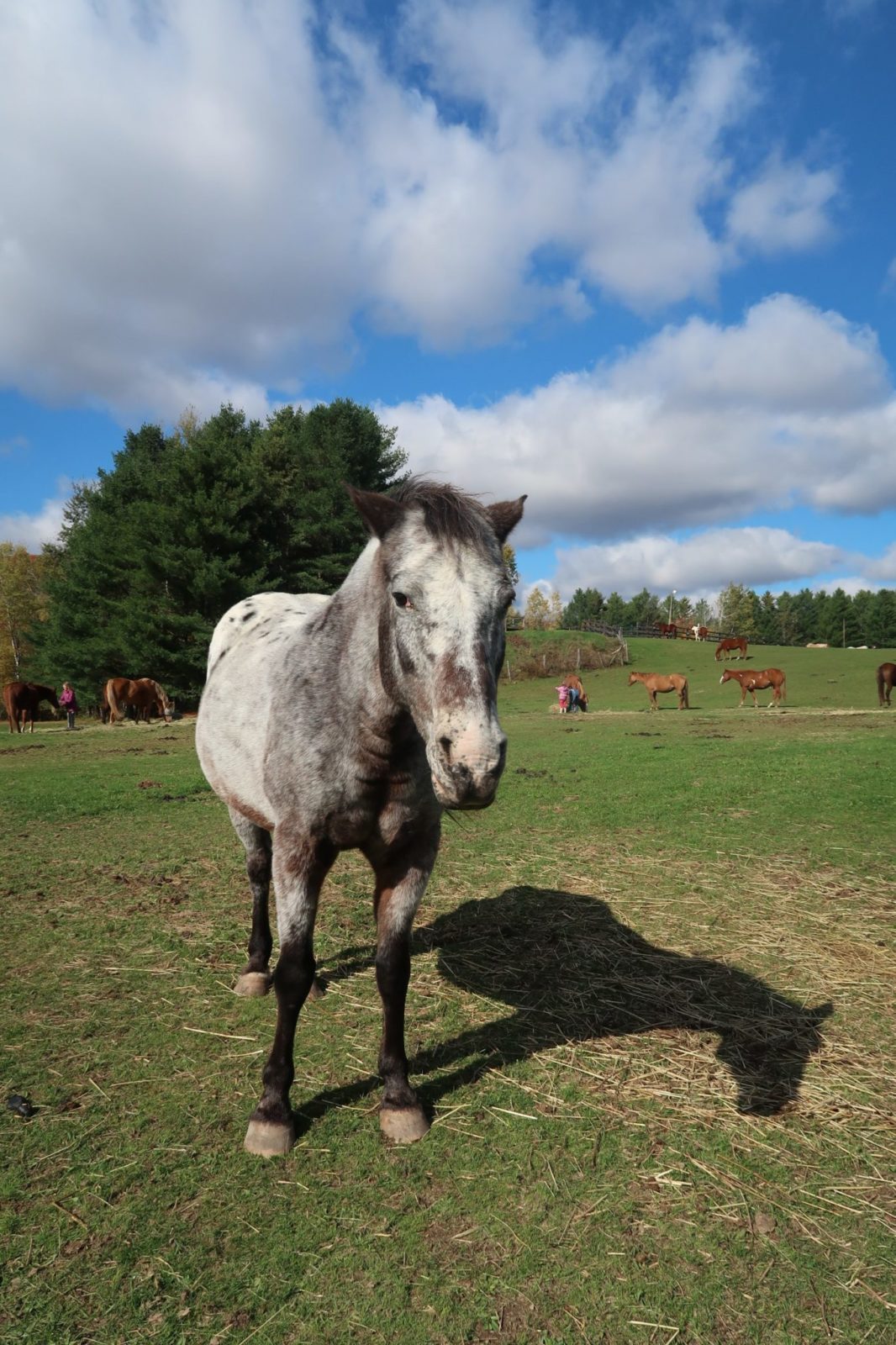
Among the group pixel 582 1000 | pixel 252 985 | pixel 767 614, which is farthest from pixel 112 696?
pixel 767 614

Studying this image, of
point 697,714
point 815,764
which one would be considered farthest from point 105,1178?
point 697,714

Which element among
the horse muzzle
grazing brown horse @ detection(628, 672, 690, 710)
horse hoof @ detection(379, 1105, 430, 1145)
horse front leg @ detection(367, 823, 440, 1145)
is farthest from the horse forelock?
grazing brown horse @ detection(628, 672, 690, 710)

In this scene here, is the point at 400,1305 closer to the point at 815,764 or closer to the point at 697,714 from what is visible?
the point at 815,764

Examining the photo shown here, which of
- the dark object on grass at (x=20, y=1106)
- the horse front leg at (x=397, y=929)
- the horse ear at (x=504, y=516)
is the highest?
the horse ear at (x=504, y=516)

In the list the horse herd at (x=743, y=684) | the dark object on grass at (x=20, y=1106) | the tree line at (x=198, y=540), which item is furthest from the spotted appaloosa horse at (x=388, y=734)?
the tree line at (x=198, y=540)

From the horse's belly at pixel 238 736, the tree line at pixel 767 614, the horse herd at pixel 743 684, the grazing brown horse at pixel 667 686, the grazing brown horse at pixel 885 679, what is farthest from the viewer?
the tree line at pixel 767 614

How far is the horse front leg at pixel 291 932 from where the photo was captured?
3119mm

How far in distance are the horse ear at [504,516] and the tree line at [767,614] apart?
239 ft

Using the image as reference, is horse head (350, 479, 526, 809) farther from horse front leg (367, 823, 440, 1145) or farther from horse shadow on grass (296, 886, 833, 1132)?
horse shadow on grass (296, 886, 833, 1132)

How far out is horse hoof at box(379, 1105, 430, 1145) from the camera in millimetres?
3018

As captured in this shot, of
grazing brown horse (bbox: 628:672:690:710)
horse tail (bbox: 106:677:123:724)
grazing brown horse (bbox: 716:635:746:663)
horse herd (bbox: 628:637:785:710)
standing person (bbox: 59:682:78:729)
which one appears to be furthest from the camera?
grazing brown horse (bbox: 716:635:746:663)

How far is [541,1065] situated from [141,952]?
297cm

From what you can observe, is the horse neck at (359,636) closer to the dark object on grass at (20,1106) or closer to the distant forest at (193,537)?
the dark object on grass at (20,1106)

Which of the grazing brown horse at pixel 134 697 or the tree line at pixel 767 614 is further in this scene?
the tree line at pixel 767 614
